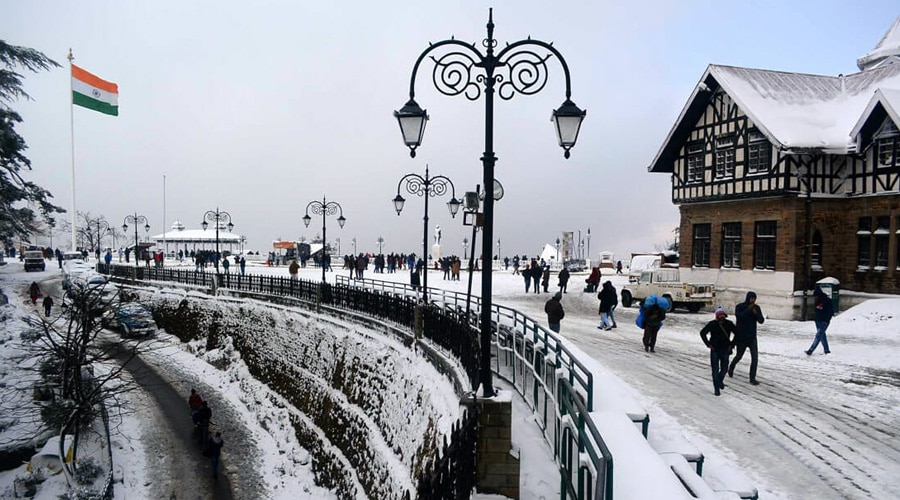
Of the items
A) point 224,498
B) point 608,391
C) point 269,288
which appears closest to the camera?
point 608,391

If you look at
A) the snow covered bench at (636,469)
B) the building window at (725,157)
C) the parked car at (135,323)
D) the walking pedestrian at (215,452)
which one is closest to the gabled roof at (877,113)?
the building window at (725,157)

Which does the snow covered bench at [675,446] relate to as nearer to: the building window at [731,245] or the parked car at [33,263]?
the building window at [731,245]

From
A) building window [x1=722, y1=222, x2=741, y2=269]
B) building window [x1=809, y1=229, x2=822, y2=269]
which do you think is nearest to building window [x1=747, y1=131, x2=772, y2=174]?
building window [x1=722, y1=222, x2=741, y2=269]

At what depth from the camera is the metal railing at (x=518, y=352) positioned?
5094 millimetres

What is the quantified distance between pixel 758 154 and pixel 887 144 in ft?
13.8

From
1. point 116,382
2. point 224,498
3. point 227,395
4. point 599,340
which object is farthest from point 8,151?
point 599,340

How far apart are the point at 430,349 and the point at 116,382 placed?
21.3 metres

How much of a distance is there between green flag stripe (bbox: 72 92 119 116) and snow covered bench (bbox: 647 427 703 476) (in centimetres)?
4787

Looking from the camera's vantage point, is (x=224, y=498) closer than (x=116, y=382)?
Yes

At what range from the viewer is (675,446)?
616cm

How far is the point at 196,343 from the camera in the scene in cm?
3259

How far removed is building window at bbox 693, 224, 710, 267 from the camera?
2717cm

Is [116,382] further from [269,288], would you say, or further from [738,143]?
[738,143]

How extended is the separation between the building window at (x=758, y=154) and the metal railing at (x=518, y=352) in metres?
13.3
